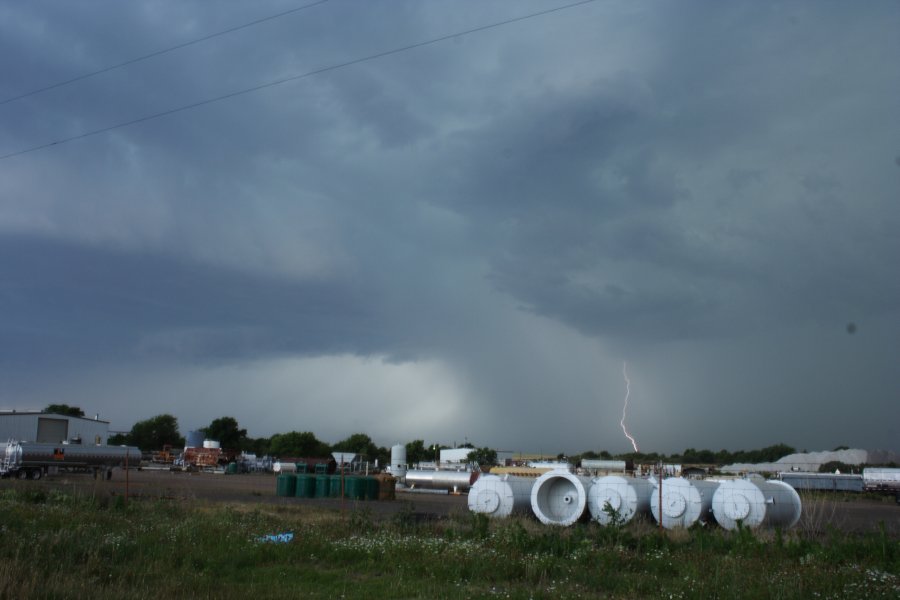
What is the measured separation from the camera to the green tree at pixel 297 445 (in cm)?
14612

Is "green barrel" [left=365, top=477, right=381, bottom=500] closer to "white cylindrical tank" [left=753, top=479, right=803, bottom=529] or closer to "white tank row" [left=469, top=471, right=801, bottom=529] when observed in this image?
"white tank row" [left=469, top=471, right=801, bottom=529]

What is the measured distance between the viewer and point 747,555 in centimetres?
1650

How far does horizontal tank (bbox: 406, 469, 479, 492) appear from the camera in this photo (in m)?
58.5

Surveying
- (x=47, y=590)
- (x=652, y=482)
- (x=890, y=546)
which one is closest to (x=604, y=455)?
(x=652, y=482)

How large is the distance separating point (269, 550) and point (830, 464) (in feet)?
461

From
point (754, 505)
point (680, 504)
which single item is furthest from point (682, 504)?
point (754, 505)

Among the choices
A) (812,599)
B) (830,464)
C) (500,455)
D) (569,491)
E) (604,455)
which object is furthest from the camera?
(604,455)

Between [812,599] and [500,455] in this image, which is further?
[500,455]

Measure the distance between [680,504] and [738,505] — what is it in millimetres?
1925

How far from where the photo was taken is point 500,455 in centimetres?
10881

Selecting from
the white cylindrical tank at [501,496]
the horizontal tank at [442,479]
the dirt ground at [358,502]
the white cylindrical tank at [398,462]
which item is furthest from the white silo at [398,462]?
the white cylindrical tank at [501,496]

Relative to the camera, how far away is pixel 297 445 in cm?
14712

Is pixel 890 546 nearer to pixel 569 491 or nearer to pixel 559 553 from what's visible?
pixel 559 553

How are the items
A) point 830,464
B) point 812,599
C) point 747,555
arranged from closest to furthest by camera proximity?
point 812,599 → point 747,555 → point 830,464
